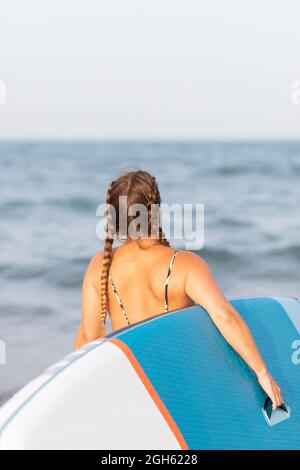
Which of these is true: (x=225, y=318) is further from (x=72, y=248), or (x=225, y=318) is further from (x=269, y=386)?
(x=72, y=248)

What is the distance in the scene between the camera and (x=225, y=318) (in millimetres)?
2627

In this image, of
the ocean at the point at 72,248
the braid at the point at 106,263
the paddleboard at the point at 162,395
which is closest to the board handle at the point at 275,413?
the paddleboard at the point at 162,395

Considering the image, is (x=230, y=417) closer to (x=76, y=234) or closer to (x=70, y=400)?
(x=70, y=400)

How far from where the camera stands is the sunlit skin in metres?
2.62

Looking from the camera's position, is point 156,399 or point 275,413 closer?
point 156,399

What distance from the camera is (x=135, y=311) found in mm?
2783

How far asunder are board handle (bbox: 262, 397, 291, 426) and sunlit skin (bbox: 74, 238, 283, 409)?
3 centimetres

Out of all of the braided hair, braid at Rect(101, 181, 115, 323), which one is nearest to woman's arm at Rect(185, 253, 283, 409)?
the braided hair

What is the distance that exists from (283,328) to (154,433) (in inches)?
31.9

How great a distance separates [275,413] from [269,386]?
0.10m

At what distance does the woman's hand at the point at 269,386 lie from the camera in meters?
2.66

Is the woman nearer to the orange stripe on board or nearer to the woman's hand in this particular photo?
the woman's hand

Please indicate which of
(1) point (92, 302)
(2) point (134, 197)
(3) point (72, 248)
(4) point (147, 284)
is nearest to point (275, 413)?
(4) point (147, 284)

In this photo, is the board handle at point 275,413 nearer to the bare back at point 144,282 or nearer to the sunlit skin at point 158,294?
the sunlit skin at point 158,294
